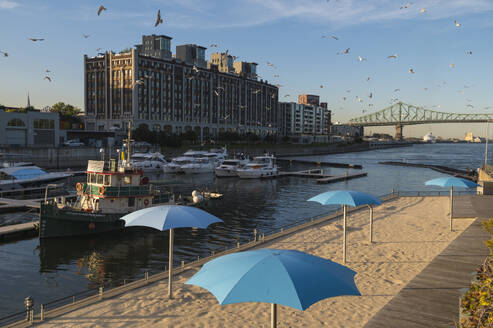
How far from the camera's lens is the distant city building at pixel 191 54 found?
190 meters

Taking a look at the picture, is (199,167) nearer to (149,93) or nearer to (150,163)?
(150,163)

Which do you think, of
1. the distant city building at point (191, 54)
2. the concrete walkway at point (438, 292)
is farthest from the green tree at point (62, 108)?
the concrete walkway at point (438, 292)

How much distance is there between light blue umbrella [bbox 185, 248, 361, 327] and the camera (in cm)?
696

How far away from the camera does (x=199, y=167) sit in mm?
84500

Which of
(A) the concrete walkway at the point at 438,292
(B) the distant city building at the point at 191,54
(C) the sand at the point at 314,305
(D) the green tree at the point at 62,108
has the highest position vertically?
(B) the distant city building at the point at 191,54

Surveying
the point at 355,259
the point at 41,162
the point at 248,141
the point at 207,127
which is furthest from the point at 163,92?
the point at 355,259

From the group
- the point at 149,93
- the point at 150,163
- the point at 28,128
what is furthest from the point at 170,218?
the point at 149,93

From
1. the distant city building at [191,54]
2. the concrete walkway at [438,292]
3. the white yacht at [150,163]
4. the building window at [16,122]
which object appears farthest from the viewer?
the distant city building at [191,54]

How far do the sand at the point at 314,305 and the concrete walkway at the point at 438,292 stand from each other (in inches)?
62.0

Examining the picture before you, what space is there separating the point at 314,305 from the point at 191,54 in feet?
617

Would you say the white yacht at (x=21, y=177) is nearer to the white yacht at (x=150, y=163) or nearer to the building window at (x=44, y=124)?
the white yacht at (x=150, y=163)

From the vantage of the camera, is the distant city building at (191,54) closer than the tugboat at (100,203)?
No

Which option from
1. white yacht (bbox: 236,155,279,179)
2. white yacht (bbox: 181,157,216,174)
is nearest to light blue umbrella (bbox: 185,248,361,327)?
white yacht (bbox: 236,155,279,179)

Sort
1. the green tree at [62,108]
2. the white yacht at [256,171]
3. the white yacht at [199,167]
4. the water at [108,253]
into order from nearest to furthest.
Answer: the water at [108,253] → the white yacht at [256,171] → the white yacht at [199,167] → the green tree at [62,108]
